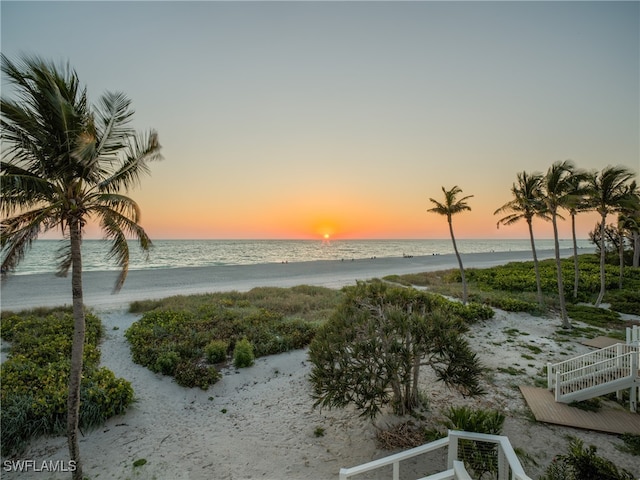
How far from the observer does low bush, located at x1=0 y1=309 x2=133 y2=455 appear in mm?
7750

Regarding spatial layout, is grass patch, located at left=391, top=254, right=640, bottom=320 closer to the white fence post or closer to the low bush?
the white fence post

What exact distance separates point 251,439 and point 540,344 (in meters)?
13.7

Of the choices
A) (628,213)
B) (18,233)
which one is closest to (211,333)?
(18,233)

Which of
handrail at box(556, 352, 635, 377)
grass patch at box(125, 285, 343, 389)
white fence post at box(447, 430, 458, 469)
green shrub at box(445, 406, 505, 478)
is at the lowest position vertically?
grass patch at box(125, 285, 343, 389)

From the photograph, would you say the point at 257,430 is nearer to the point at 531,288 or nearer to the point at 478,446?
the point at 478,446

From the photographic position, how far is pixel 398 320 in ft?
23.8

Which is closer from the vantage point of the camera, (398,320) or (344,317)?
(398,320)

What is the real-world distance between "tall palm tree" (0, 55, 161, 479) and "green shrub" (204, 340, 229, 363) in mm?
5967

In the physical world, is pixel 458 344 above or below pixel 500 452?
above

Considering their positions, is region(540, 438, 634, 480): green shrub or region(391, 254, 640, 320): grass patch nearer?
region(540, 438, 634, 480): green shrub

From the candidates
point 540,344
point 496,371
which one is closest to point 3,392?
point 496,371

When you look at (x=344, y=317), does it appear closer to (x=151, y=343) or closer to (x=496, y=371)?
(x=496, y=371)

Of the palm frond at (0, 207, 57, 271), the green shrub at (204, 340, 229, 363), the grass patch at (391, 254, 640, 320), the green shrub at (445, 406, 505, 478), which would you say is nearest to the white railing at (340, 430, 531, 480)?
the green shrub at (445, 406, 505, 478)

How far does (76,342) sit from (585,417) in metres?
12.9
